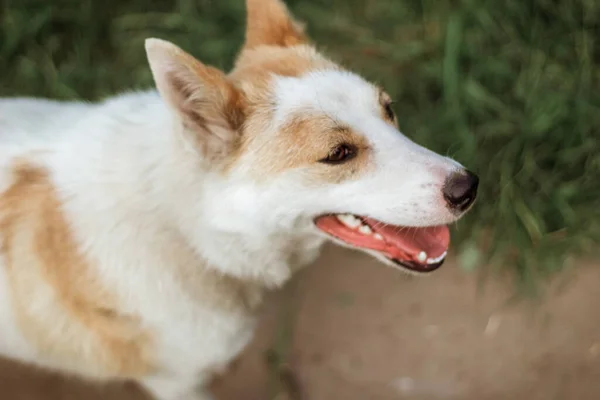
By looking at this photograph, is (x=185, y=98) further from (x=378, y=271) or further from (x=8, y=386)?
(x=8, y=386)

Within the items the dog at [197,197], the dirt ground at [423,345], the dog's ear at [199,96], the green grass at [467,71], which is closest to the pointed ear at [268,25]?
the dog at [197,197]

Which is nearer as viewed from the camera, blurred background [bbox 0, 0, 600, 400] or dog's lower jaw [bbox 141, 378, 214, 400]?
dog's lower jaw [bbox 141, 378, 214, 400]

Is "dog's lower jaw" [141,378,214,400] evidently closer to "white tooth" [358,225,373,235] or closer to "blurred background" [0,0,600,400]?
"blurred background" [0,0,600,400]

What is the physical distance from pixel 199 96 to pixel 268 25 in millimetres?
488

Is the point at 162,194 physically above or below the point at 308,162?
below

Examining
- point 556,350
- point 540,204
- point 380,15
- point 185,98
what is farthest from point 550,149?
point 185,98

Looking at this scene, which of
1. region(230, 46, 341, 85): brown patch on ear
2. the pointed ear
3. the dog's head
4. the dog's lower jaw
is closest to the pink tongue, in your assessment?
the dog's head

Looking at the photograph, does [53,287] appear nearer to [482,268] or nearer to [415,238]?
[415,238]

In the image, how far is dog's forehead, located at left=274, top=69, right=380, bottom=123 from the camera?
1.57 meters

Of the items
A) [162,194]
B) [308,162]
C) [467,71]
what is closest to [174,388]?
[162,194]

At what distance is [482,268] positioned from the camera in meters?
2.63

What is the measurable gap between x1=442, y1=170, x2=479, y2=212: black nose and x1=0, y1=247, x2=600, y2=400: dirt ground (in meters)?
1.09

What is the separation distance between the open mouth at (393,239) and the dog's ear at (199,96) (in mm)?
381

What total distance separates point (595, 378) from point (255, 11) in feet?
6.80
